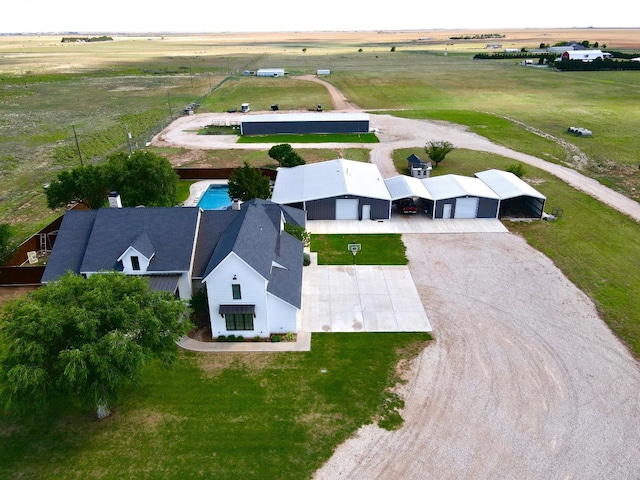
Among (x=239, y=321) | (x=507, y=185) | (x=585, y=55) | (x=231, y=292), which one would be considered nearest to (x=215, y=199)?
(x=239, y=321)

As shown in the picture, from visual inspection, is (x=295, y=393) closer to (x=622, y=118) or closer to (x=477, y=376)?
(x=477, y=376)

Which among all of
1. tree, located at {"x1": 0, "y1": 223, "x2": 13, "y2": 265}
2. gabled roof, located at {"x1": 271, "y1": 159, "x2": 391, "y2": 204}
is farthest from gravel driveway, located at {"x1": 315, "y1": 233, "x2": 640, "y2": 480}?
tree, located at {"x1": 0, "y1": 223, "x2": 13, "y2": 265}

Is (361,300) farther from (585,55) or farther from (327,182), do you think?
(585,55)

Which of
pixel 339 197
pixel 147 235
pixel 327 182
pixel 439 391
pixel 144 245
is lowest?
pixel 439 391

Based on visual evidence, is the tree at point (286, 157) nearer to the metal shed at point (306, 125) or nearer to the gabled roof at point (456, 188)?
the gabled roof at point (456, 188)

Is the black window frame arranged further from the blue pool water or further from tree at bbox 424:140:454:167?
tree at bbox 424:140:454:167
